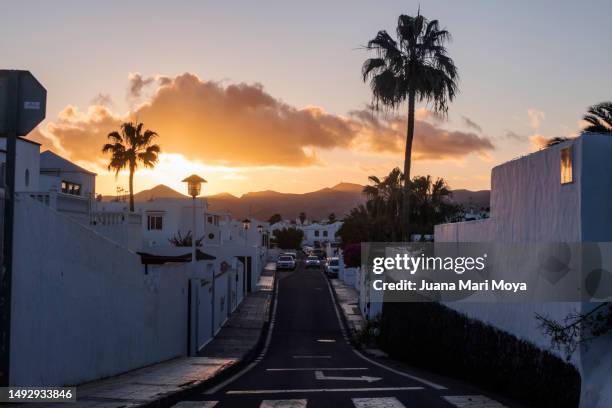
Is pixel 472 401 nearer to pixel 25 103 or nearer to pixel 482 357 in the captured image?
pixel 482 357

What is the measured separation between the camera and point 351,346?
34562 mm

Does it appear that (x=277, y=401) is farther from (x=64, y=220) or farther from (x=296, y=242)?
(x=296, y=242)

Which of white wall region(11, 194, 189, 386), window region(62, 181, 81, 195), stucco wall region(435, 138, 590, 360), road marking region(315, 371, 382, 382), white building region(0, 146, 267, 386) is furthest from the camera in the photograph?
window region(62, 181, 81, 195)

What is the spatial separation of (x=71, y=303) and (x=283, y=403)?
169 inches

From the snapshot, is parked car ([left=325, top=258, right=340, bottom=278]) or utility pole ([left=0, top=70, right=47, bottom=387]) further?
parked car ([left=325, top=258, right=340, bottom=278])

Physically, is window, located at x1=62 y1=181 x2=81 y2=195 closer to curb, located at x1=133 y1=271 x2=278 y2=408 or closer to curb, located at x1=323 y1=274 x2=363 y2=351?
curb, located at x1=323 y1=274 x2=363 y2=351

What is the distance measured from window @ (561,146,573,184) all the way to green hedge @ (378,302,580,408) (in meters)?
3.10

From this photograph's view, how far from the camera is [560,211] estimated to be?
42.7 ft

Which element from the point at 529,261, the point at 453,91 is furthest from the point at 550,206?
the point at 453,91

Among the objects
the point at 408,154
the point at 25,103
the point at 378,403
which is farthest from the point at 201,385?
the point at 408,154

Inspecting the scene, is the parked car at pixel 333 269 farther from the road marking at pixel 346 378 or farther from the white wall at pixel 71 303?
the road marking at pixel 346 378

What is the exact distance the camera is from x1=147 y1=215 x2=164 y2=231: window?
60688mm

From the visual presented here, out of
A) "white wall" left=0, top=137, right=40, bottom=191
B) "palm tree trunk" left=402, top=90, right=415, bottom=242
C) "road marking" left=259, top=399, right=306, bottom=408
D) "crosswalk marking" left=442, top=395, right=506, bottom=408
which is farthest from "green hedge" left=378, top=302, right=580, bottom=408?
"white wall" left=0, top=137, right=40, bottom=191

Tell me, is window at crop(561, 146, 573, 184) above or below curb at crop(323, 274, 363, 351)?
above
